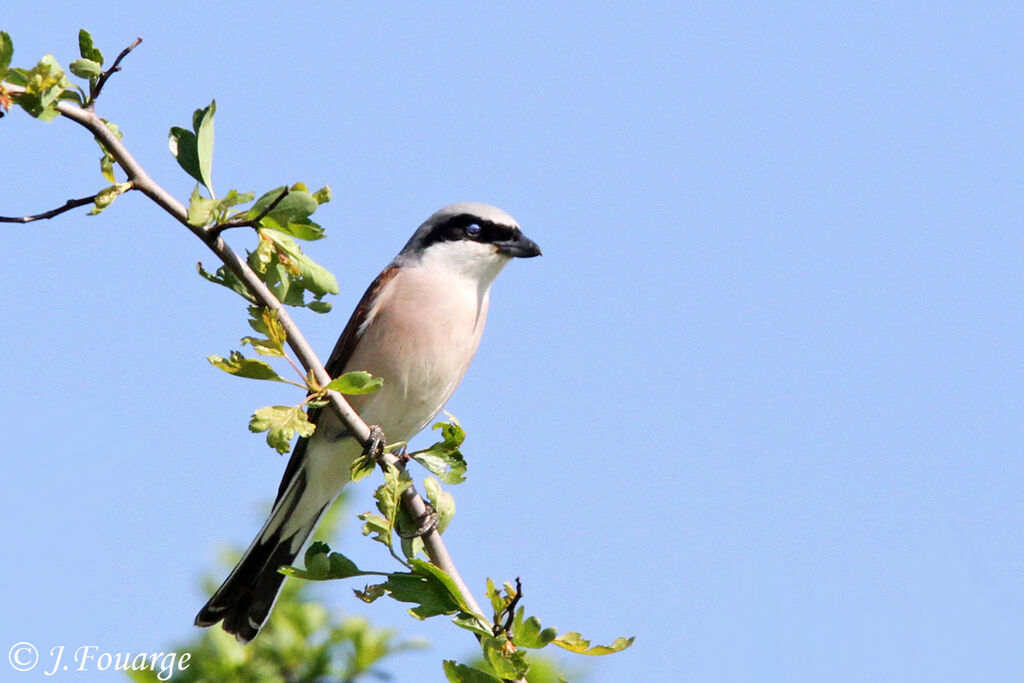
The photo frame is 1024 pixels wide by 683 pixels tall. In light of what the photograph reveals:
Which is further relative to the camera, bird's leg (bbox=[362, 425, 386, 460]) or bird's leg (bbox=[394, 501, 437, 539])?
bird's leg (bbox=[394, 501, 437, 539])

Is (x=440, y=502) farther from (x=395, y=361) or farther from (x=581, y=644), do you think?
(x=395, y=361)

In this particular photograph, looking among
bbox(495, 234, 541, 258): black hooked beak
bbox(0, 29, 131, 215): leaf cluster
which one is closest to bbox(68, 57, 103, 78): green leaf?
bbox(0, 29, 131, 215): leaf cluster

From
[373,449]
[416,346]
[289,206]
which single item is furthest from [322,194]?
[416,346]

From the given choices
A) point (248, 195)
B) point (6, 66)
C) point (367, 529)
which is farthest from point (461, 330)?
point (6, 66)

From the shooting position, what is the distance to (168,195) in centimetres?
266

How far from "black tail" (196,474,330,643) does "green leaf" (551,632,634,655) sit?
6.42 feet

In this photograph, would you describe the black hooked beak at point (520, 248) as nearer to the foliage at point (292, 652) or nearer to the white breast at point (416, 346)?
the white breast at point (416, 346)

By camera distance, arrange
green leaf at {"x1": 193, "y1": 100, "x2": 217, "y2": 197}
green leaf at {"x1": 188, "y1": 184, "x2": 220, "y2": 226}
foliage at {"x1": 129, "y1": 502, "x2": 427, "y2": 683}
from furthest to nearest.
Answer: foliage at {"x1": 129, "y1": 502, "x2": 427, "y2": 683} → green leaf at {"x1": 193, "y1": 100, "x2": 217, "y2": 197} → green leaf at {"x1": 188, "y1": 184, "x2": 220, "y2": 226}

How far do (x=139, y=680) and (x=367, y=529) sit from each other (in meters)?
1.74

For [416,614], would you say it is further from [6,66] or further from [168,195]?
[6,66]

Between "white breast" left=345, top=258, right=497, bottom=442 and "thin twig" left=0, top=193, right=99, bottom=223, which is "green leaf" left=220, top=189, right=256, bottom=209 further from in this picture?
"white breast" left=345, top=258, right=497, bottom=442

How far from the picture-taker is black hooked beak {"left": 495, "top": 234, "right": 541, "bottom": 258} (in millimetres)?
5012

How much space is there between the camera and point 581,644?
298 centimetres

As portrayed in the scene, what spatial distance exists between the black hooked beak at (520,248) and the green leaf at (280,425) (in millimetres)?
2290
